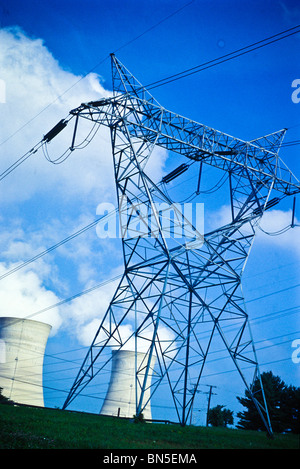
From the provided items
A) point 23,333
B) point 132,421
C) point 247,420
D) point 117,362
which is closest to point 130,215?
point 132,421

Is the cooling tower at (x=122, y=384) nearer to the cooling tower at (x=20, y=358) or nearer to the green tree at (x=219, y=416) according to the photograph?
the cooling tower at (x=20, y=358)

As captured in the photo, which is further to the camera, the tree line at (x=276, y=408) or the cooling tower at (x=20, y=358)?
the tree line at (x=276, y=408)

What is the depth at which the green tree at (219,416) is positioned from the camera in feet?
169

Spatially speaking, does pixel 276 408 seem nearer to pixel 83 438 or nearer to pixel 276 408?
pixel 276 408

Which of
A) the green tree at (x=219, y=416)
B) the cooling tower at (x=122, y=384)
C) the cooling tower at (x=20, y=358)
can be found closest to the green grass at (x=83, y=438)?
the cooling tower at (x=20, y=358)

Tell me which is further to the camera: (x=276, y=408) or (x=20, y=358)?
(x=276, y=408)

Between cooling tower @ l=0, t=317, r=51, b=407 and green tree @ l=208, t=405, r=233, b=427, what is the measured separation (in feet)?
99.4

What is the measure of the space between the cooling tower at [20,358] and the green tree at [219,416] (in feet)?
99.4

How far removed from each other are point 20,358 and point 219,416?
37.5 meters

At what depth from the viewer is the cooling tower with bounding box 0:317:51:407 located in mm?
25609

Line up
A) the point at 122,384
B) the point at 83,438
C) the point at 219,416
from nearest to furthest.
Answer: the point at 83,438 < the point at 122,384 < the point at 219,416

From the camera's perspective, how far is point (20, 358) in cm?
2534

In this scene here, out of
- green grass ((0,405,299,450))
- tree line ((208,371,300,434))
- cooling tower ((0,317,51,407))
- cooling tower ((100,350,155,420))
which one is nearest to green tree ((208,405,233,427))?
tree line ((208,371,300,434))

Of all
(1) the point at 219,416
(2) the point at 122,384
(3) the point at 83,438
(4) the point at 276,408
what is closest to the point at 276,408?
(4) the point at 276,408
